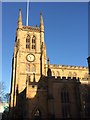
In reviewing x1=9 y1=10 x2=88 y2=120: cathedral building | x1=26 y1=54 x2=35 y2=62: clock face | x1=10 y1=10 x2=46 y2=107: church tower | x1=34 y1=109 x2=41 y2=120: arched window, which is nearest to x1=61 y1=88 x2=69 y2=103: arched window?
x1=9 y1=10 x2=88 y2=120: cathedral building

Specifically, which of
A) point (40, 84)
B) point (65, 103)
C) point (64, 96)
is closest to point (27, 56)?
point (40, 84)

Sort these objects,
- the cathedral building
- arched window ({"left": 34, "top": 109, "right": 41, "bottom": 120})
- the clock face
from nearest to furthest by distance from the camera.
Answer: arched window ({"left": 34, "top": 109, "right": 41, "bottom": 120}) → the cathedral building → the clock face

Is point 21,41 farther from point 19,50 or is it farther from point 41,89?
point 41,89

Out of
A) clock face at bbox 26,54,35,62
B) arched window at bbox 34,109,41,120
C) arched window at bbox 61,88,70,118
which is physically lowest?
arched window at bbox 34,109,41,120

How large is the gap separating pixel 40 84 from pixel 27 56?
1609cm

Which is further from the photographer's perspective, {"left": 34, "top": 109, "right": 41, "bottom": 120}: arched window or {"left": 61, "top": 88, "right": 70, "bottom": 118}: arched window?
{"left": 61, "top": 88, "right": 70, "bottom": 118}: arched window

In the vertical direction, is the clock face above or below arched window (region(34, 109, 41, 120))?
above

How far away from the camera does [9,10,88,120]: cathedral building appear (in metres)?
39.3

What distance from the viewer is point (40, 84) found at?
46.4m

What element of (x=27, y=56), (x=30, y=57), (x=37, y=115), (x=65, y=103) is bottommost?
(x=37, y=115)

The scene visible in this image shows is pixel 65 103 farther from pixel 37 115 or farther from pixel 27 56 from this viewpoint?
pixel 27 56

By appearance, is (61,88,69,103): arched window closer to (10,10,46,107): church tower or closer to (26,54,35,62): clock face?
(10,10,46,107): church tower

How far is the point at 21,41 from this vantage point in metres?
63.1

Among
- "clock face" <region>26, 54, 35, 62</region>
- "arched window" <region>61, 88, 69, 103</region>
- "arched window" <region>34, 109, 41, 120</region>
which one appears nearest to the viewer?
"arched window" <region>34, 109, 41, 120</region>
